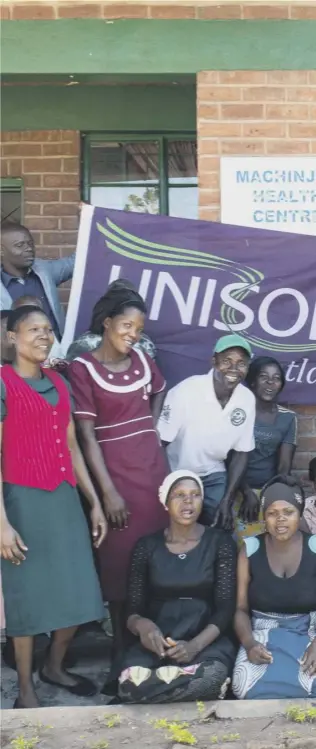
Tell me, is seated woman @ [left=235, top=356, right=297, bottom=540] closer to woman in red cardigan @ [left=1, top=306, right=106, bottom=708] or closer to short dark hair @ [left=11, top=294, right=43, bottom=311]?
woman in red cardigan @ [left=1, top=306, right=106, bottom=708]

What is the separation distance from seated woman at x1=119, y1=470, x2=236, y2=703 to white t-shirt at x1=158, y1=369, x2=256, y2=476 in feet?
0.96

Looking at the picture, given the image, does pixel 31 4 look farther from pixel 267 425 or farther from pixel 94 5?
pixel 267 425

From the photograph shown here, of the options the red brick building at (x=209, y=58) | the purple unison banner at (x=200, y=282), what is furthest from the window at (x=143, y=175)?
the purple unison banner at (x=200, y=282)

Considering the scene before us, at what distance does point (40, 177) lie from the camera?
6.38 m

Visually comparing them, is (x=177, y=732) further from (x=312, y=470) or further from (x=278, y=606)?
(x=312, y=470)

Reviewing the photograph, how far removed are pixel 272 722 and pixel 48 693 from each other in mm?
1024

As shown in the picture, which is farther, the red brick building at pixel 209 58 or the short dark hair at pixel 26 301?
the red brick building at pixel 209 58

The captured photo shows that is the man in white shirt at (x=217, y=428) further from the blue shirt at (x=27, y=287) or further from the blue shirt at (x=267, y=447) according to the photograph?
the blue shirt at (x=27, y=287)

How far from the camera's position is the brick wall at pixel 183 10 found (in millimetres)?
5035

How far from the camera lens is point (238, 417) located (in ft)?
14.5

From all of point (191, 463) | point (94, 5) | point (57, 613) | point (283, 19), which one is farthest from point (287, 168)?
point (57, 613)

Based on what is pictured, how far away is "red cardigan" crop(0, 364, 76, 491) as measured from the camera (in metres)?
3.87

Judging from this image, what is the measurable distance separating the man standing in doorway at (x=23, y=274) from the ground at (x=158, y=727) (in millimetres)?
2030

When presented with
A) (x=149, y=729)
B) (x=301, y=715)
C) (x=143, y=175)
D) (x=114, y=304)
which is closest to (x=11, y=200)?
(x=143, y=175)
